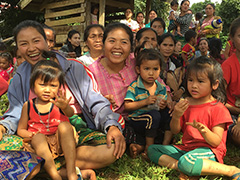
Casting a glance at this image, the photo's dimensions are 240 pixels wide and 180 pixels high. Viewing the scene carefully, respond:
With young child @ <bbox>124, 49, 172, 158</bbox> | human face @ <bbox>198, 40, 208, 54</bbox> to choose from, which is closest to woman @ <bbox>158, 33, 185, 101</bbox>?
young child @ <bbox>124, 49, 172, 158</bbox>

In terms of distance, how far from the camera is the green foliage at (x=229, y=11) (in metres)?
17.9

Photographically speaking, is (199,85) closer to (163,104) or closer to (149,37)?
(163,104)

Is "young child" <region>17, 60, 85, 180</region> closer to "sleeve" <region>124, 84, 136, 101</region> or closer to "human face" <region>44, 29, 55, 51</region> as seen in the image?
"sleeve" <region>124, 84, 136, 101</region>

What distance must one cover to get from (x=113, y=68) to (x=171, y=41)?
148cm

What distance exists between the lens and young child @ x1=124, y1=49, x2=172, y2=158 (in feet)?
9.11

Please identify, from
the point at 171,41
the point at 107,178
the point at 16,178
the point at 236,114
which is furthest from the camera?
the point at 171,41

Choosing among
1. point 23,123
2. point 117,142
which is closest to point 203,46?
point 117,142

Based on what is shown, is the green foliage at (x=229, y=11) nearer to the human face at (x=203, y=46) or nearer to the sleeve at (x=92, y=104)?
the human face at (x=203, y=46)

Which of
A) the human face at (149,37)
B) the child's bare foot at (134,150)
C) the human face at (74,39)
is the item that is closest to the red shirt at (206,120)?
the child's bare foot at (134,150)

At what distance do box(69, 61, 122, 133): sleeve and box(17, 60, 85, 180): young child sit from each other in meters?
0.30

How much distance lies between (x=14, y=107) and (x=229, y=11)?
1957 cm

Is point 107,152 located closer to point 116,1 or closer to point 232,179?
point 232,179

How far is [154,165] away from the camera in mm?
2623

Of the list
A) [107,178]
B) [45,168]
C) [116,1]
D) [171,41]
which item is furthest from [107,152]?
[116,1]
